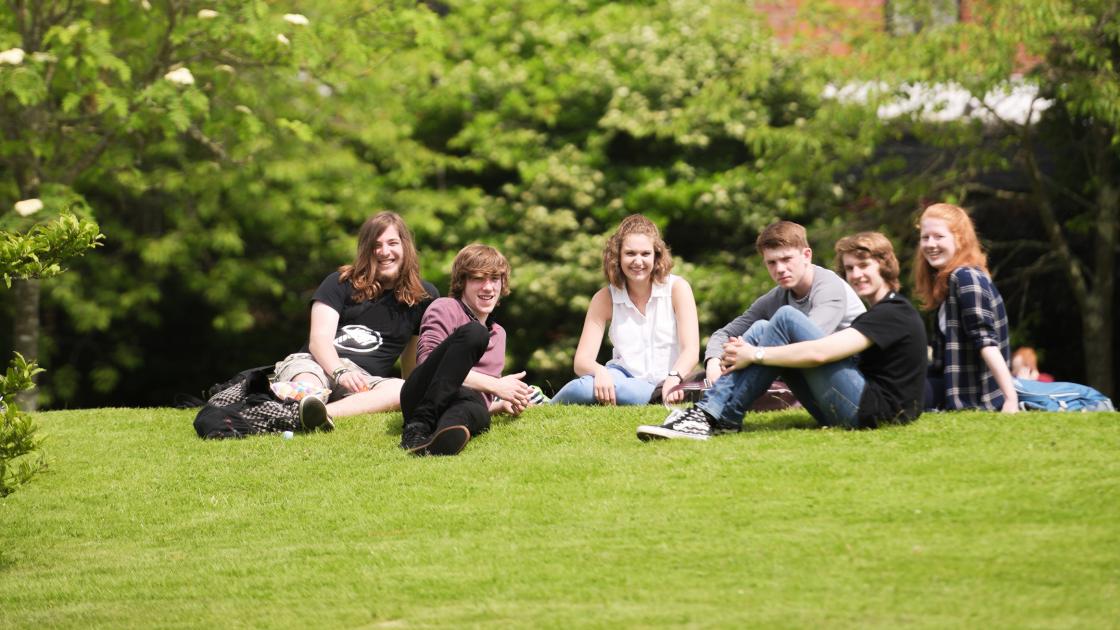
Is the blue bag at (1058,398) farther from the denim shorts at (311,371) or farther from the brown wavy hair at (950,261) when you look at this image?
the denim shorts at (311,371)

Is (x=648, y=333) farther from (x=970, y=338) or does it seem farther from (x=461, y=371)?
(x=970, y=338)

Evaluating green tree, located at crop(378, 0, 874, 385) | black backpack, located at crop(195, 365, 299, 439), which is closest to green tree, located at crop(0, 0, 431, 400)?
green tree, located at crop(378, 0, 874, 385)

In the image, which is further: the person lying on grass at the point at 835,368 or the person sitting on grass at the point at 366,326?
the person sitting on grass at the point at 366,326

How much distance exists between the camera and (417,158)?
21516 millimetres

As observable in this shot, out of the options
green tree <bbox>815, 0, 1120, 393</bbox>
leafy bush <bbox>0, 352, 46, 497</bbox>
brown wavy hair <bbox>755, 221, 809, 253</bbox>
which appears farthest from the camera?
green tree <bbox>815, 0, 1120, 393</bbox>

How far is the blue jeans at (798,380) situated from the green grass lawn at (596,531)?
19 cm

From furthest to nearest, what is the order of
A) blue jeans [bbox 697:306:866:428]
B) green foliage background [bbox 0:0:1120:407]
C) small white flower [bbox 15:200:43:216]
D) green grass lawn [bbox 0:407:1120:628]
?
green foliage background [bbox 0:0:1120:407], small white flower [bbox 15:200:43:216], blue jeans [bbox 697:306:866:428], green grass lawn [bbox 0:407:1120:628]

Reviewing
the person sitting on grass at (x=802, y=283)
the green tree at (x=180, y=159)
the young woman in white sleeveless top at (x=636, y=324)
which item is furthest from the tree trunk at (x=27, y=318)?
the person sitting on grass at (x=802, y=283)

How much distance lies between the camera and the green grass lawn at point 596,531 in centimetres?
540

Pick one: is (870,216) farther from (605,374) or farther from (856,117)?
(605,374)

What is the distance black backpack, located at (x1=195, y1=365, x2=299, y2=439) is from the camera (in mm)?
9367

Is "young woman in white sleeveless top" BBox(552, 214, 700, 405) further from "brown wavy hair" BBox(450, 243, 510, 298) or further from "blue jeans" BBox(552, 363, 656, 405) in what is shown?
"brown wavy hair" BBox(450, 243, 510, 298)

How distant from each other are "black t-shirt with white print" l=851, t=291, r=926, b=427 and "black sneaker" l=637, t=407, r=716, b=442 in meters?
0.91

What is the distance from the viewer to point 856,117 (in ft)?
54.3
